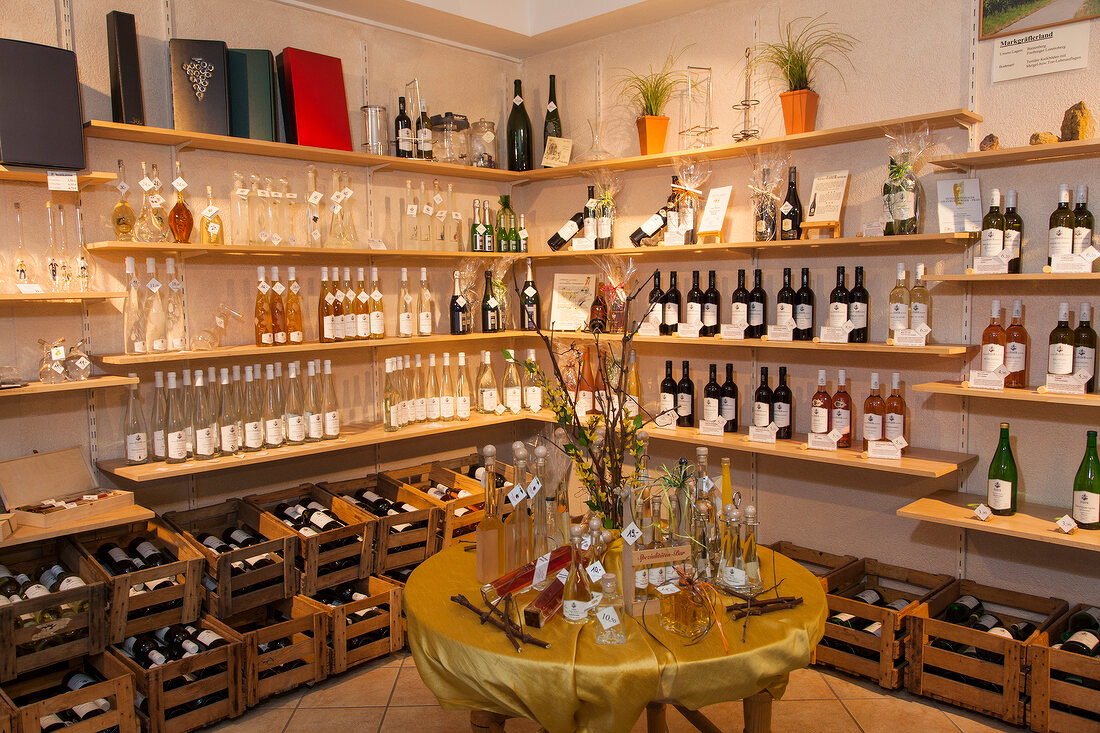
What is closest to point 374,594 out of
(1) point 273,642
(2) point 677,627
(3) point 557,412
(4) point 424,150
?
(1) point 273,642

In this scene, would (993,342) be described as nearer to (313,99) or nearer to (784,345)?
(784,345)

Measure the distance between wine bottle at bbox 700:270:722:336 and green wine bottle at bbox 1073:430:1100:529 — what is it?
58.9 inches

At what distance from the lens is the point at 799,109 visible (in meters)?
Result: 3.23

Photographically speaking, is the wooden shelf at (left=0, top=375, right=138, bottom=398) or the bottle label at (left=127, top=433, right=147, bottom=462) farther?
the bottle label at (left=127, top=433, right=147, bottom=462)

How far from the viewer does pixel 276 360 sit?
357cm

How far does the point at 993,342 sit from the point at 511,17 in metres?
2.75

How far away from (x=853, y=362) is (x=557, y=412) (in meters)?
1.74

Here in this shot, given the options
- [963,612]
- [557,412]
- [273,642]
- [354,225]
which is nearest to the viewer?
[557,412]

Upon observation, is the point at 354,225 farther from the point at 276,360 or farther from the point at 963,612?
the point at 963,612

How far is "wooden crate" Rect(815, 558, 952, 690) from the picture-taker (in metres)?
2.81

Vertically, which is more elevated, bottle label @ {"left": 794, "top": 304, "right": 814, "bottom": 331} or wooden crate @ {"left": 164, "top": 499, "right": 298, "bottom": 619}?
bottle label @ {"left": 794, "top": 304, "right": 814, "bottom": 331}

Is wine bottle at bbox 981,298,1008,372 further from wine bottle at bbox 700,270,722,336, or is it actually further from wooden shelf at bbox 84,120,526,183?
wooden shelf at bbox 84,120,526,183

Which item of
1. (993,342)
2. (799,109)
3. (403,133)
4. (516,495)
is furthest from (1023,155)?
(403,133)

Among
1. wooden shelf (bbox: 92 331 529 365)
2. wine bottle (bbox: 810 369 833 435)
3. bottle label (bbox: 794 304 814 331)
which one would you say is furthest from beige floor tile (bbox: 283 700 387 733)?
bottle label (bbox: 794 304 814 331)
